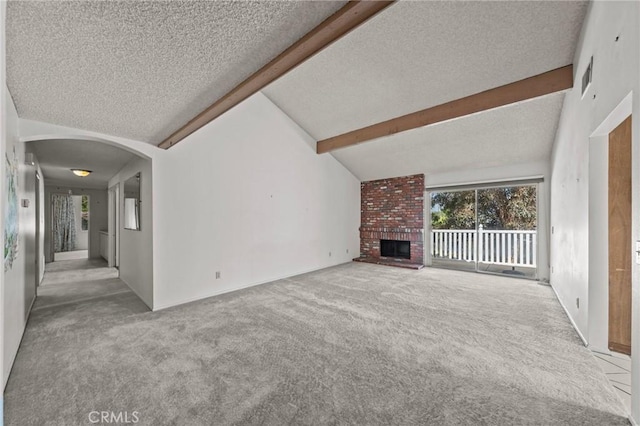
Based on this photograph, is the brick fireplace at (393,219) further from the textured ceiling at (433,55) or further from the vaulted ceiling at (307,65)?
the textured ceiling at (433,55)

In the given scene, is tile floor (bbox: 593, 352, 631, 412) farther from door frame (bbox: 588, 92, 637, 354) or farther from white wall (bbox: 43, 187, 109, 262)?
white wall (bbox: 43, 187, 109, 262)

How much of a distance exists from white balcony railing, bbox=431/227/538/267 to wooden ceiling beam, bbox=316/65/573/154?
3.18 m

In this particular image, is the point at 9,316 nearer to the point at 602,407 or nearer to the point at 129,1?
the point at 129,1

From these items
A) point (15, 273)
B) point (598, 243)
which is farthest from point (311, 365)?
point (15, 273)

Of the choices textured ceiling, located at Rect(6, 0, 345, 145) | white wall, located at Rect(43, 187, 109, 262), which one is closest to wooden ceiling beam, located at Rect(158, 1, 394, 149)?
textured ceiling, located at Rect(6, 0, 345, 145)

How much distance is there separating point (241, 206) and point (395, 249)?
4412mm

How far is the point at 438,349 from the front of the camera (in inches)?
93.1

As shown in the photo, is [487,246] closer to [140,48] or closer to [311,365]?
[311,365]

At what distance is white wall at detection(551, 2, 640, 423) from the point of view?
1575mm

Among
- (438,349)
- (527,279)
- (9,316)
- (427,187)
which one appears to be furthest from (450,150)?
(9,316)

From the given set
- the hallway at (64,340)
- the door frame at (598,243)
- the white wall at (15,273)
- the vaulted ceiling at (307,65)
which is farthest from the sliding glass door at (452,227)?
the white wall at (15,273)

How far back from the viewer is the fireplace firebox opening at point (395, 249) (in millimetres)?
6809

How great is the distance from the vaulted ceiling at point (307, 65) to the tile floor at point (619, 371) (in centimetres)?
303

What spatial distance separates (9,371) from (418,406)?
3.10 m
